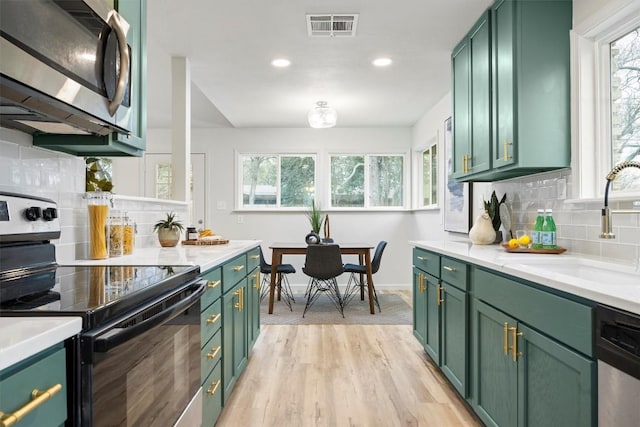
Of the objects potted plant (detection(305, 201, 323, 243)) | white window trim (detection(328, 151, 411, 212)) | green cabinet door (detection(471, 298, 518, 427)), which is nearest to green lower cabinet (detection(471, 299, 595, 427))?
green cabinet door (detection(471, 298, 518, 427))

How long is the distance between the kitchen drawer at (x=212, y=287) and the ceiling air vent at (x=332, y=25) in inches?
67.4

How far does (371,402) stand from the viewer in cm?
238

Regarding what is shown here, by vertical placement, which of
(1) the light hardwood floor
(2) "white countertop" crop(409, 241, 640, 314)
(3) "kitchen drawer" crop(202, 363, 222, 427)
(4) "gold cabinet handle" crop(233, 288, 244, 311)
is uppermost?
(2) "white countertop" crop(409, 241, 640, 314)

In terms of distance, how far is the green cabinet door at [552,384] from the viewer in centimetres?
117

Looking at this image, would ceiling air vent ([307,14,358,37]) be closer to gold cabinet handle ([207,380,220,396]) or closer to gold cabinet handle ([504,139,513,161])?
gold cabinet handle ([504,139,513,161])

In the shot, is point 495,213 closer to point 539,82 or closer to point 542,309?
point 539,82

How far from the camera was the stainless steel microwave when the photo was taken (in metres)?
0.97

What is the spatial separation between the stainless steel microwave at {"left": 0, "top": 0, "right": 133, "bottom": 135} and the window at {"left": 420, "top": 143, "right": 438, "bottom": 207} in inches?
161

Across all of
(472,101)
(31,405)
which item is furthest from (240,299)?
(472,101)

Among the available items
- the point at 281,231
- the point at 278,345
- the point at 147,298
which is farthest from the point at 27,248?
the point at 281,231

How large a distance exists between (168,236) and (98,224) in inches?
29.6

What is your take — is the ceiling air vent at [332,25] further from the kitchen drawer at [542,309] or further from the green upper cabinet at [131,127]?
the kitchen drawer at [542,309]

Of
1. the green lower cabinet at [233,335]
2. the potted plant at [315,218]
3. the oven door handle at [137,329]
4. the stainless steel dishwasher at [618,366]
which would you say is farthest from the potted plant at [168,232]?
the potted plant at [315,218]

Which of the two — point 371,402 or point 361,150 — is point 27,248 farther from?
point 361,150
